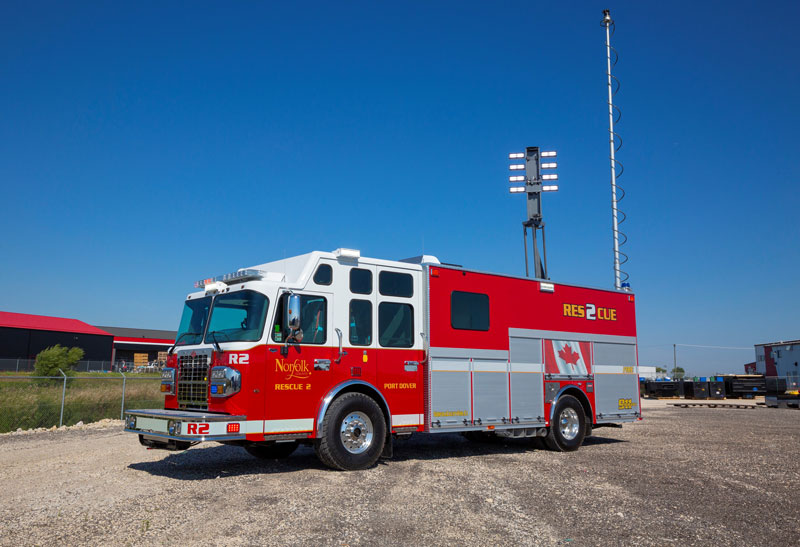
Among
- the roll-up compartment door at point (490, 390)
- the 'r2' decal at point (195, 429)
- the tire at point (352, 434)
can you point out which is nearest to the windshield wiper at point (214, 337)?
the 'r2' decal at point (195, 429)

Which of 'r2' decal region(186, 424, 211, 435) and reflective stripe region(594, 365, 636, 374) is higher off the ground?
reflective stripe region(594, 365, 636, 374)

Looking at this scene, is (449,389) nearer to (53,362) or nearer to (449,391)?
(449,391)

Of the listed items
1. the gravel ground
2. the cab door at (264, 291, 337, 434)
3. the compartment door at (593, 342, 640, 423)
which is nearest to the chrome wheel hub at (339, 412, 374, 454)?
the gravel ground

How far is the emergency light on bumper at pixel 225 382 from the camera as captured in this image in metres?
7.96

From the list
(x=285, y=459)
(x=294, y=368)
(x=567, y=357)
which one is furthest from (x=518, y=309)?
(x=285, y=459)

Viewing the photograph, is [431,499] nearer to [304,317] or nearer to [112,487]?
[304,317]

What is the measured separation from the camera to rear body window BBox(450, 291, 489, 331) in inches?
413

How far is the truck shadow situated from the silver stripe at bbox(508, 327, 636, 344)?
227cm

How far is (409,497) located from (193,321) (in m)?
4.43

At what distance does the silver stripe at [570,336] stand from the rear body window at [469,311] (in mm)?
728

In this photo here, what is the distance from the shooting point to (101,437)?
13.8 metres

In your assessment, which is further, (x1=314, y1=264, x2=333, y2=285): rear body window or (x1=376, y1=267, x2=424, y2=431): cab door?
(x1=376, y1=267, x2=424, y2=431): cab door

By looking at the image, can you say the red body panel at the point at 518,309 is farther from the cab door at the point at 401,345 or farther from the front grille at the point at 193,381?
the front grille at the point at 193,381

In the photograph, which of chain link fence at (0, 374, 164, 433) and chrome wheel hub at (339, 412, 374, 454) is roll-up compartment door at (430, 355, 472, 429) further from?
chain link fence at (0, 374, 164, 433)
